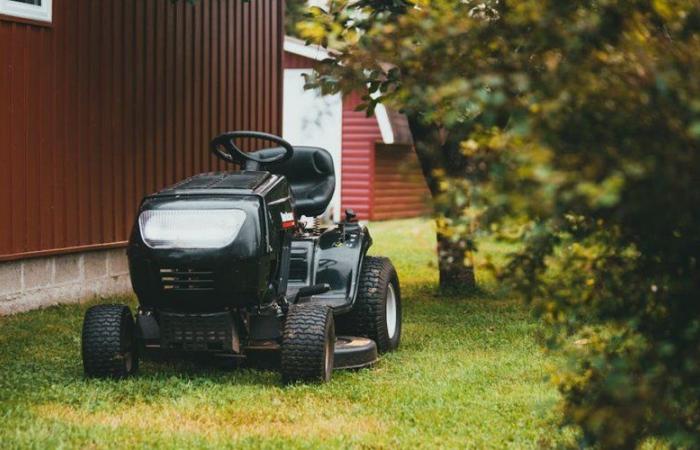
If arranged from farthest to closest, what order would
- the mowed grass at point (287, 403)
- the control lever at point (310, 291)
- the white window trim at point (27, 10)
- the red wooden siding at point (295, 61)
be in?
the red wooden siding at point (295, 61) → the white window trim at point (27, 10) → the control lever at point (310, 291) → the mowed grass at point (287, 403)

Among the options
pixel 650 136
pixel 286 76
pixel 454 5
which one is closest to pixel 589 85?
pixel 650 136

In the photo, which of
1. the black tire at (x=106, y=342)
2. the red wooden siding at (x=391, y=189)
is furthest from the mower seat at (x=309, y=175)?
the red wooden siding at (x=391, y=189)

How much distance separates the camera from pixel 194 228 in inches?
253

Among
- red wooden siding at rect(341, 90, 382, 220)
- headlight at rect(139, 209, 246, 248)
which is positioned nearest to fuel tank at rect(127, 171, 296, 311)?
headlight at rect(139, 209, 246, 248)

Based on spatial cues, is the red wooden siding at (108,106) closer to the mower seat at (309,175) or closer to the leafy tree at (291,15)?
the mower seat at (309,175)

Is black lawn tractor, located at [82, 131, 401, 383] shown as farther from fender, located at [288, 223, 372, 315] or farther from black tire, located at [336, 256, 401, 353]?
black tire, located at [336, 256, 401, 353]

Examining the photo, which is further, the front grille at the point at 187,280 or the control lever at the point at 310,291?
the control lever at the point at 310,291

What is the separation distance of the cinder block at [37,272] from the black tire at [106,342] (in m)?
3.67

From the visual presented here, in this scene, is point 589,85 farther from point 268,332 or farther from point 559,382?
point 268,332

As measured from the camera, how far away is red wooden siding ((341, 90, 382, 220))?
26266 millimetres

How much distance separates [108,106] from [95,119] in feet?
0.90

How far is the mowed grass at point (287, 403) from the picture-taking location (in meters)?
5.23

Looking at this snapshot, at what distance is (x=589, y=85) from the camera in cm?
308

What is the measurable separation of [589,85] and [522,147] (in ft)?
0.90
